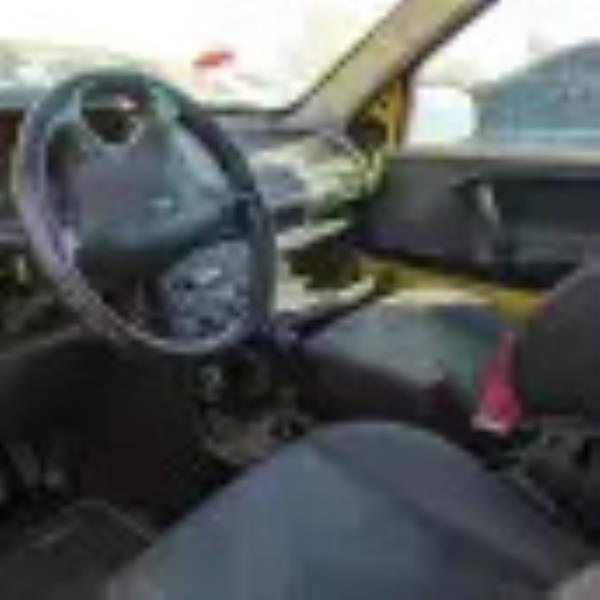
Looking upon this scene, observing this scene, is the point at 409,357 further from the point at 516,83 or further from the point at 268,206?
the point at 516,83

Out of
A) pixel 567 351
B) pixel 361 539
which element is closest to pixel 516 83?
pixel 567 351

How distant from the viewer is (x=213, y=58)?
2.53m

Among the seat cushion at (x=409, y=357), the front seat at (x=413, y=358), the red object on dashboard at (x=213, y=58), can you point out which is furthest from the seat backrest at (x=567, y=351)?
the red object on dashboard at (x=213, y=58)

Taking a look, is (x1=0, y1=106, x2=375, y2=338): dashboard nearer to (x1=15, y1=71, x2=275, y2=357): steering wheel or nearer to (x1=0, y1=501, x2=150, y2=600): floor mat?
(x1=15, y1=71, x2=275, y2=357): steering wheel

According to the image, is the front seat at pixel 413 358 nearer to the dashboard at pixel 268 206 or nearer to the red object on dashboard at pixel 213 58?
the dashboard at pixel 268 206

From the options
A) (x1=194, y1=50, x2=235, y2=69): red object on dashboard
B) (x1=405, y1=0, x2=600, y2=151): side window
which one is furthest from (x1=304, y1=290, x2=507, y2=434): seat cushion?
(x1=194, y1=50, x2=235, y2=69): red object on dashboard

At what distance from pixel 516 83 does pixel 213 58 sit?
66 cm

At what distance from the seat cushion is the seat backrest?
0.49m

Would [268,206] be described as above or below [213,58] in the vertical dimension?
below

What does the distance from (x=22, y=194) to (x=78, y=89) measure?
0.19 meters

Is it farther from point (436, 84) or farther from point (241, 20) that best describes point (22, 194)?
point (436, 84)

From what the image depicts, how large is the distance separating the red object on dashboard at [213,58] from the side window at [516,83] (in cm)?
43

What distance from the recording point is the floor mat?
210 cm

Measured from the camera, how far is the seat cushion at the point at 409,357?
202 centimetres
